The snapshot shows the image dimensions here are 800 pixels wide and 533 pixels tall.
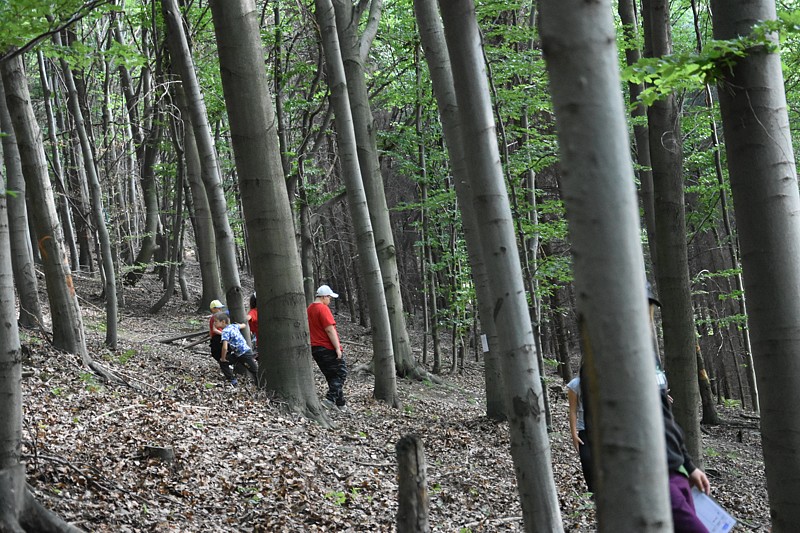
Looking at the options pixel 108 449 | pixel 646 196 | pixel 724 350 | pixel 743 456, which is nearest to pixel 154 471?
pixel 108 449

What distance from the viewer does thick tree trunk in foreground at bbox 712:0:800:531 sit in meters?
4.41

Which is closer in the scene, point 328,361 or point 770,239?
point 770,239

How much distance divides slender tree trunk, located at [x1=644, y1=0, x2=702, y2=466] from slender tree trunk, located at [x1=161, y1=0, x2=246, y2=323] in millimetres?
5982

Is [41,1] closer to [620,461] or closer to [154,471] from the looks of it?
[154,471]

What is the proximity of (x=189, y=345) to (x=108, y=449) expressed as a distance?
9027 millimetres

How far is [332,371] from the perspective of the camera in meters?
11.3

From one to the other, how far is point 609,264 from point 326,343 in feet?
31.3

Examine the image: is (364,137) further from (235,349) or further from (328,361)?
(235,349)

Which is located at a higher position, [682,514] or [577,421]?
[577,421]

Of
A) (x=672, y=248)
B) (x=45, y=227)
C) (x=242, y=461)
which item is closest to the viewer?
(x=242, y=461)

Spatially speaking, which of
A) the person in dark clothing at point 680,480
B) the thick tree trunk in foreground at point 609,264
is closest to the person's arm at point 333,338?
the person in dark clothing at point 680,480

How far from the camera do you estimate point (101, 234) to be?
13.0 meters

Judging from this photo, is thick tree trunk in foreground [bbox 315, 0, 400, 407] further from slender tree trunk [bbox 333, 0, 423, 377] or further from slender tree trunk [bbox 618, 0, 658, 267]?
slender tree trunk [bbox 618, 0, 658, 267]

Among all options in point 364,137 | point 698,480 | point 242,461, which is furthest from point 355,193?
point 698,480
